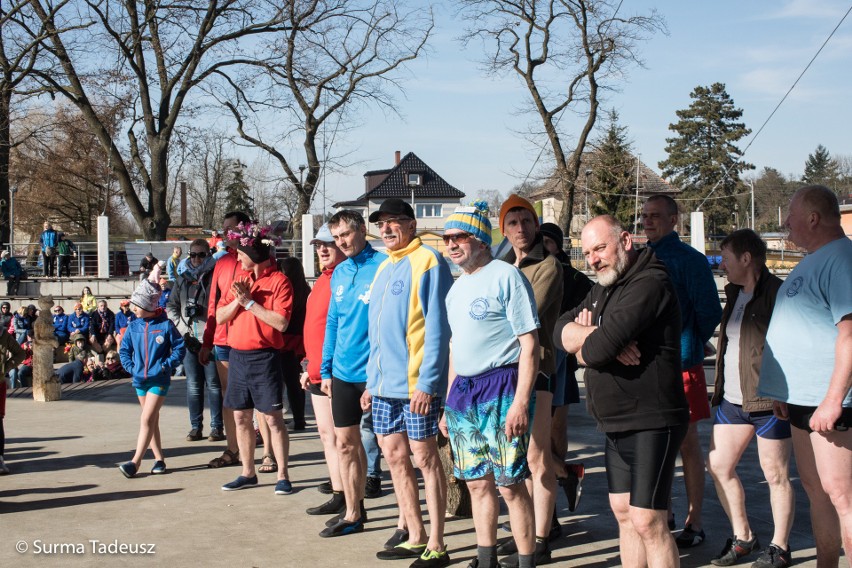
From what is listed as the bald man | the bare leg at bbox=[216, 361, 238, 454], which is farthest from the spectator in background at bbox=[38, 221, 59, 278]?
the bald man

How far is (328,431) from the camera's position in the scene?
636 cm

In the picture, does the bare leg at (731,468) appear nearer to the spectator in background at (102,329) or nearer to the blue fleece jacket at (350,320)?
the blue fleece jacket at (350,320)

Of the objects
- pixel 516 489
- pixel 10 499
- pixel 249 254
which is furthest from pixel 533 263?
pixel 10 499

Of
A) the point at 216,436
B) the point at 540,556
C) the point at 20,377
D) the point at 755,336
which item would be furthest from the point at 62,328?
the point at 755,336

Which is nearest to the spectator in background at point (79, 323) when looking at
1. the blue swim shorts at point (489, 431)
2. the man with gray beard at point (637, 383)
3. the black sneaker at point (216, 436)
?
the black sneaker at point (216, 436)

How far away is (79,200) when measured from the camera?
179ft

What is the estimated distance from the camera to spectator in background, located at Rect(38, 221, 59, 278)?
25.3 meters

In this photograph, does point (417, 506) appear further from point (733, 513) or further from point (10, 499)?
point (10, 499)

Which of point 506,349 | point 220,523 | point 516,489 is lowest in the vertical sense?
point 220,523

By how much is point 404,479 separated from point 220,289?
2.98m

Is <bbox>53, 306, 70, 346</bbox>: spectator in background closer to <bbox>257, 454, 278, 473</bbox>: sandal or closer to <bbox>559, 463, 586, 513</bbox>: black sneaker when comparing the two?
<bbox>257, 454, 278, 473</bbox>: sandal

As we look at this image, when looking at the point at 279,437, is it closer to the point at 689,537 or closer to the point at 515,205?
the point at 515,205

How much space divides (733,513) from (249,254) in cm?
396

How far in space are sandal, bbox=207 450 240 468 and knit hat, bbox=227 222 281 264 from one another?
207 cm
